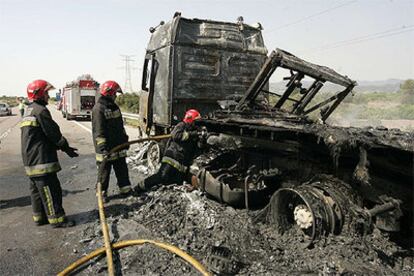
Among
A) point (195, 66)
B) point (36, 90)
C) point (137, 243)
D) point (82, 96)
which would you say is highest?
point (82, 96)

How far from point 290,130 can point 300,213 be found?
0.90 meters

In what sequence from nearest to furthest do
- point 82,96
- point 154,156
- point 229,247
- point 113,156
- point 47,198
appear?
point 229,247
point 47,198
point 113,156
point 154,156
point 82,96

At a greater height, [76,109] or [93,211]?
[76,109]

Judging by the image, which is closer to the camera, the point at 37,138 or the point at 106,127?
the point at 37,138

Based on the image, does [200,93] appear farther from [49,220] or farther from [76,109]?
[76,109]

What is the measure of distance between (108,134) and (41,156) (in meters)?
1.43

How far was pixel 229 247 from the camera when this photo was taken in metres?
3.76

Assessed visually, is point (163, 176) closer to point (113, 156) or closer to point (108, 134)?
point (113, 156)

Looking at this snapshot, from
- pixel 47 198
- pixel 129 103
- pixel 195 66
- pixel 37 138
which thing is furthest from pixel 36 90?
pixel 129 103

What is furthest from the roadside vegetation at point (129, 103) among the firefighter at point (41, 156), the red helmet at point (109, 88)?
the firefighter at point (41, 156)

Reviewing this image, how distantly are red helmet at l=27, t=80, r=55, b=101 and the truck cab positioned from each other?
2.69m

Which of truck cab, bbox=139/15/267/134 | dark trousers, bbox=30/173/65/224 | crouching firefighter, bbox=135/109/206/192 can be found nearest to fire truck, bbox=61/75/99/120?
truck cab, bbox=139/15/267/134

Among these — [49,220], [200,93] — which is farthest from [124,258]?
[200,93]

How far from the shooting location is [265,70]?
5273mm
